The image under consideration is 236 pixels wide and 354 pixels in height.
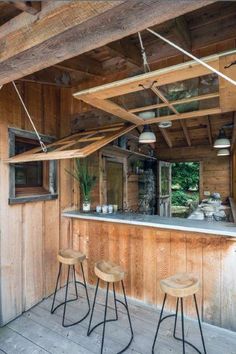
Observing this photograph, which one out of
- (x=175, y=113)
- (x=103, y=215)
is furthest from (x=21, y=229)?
(x=175, y=113)

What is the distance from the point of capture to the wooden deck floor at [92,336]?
193cm

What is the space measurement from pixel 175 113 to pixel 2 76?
140 centimetres

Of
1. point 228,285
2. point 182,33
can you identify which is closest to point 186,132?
point 182,33

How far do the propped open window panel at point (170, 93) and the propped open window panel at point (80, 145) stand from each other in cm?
36

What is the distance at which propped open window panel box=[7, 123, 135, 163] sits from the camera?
2031 mm

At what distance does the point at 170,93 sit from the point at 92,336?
2.18 m

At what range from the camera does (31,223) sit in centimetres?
261

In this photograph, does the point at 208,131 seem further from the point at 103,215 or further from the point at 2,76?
the point at 2,76

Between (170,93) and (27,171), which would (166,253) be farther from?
(27,171)

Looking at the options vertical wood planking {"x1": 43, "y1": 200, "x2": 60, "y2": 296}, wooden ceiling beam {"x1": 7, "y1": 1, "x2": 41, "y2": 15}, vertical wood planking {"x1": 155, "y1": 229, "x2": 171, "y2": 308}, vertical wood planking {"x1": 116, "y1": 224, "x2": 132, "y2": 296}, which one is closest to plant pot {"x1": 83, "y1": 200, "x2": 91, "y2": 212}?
vertical wood planking {"x1": 43, "y1": 200, "x2": 60, "y2": 296}

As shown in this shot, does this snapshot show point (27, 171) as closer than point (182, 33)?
No

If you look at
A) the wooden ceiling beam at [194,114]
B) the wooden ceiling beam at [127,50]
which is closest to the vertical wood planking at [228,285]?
the wooden ceiling beam at [194,114]

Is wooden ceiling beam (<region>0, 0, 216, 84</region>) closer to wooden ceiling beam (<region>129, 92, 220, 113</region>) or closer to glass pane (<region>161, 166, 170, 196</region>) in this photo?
wooden ceiling beam (<region>129, 92, 220, 113</region>)

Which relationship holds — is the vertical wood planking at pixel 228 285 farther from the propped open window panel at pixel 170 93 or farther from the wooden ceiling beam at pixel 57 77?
the wooden ceiling beam at pixel 57 77
